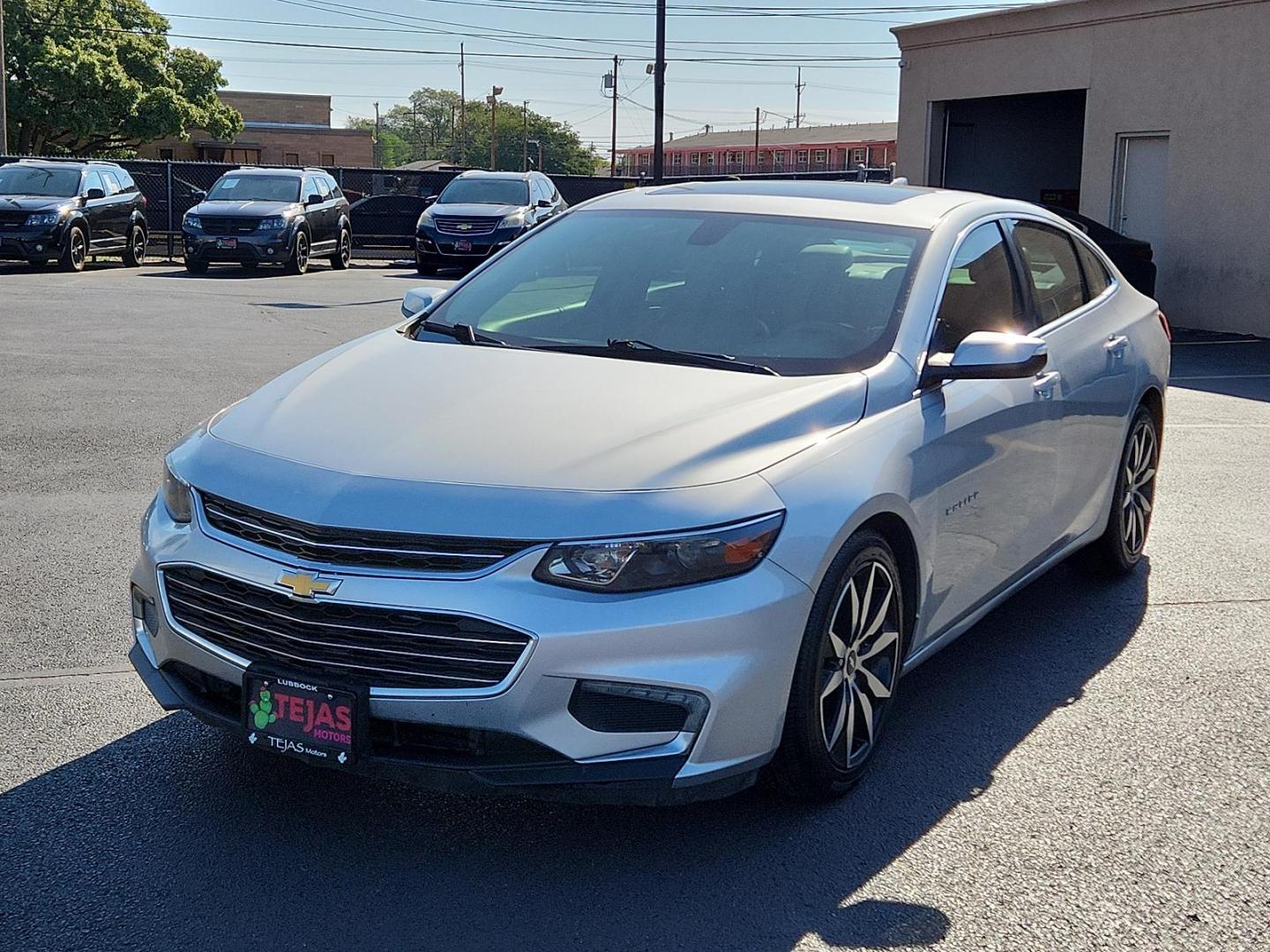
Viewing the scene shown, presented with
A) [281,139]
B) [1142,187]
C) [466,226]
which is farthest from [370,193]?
[281,139]

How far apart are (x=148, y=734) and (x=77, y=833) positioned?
0.70m

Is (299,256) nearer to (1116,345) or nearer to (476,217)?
(476,217)

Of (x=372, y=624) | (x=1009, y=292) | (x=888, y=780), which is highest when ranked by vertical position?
(x=1009, y=292)

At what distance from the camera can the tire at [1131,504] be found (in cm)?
611

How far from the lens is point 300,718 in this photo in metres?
3.41

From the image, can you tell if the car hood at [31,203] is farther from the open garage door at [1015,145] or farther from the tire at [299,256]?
the open garage door at [1015,145]

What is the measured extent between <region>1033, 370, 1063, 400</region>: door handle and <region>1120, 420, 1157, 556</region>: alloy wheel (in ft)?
3.48

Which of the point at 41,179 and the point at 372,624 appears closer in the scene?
the point at 372,624

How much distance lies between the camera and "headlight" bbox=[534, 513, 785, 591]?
10.9 feet

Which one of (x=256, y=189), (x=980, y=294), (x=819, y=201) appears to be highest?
(x=256, y=189)

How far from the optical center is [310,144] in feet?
273

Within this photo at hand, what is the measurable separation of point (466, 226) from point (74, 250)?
626 centimetres

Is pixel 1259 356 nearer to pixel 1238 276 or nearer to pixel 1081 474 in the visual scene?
pixel 1238 276

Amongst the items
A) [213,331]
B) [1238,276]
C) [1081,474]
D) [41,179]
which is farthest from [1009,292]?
[41,179]
